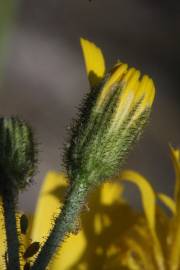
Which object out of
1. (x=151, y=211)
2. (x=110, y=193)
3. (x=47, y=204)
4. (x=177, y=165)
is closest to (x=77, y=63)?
(x=110, y=193)

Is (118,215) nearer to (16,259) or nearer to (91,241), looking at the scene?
(91,241)

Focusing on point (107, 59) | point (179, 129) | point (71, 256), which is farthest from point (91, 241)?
point (107, 59)

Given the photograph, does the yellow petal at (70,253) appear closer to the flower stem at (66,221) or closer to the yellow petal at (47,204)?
the yellow petal at (47,204)

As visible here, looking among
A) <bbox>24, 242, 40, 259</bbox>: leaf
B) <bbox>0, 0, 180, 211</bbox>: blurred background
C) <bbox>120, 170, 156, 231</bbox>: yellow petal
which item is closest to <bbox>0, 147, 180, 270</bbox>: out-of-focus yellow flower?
<bbox>120, 170, 156, 231</bbox>: yellow petal

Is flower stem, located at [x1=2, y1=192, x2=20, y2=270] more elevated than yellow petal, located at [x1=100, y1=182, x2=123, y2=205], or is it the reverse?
flower stem, located at [x1=2, y1=192, x2=20, y2=270]

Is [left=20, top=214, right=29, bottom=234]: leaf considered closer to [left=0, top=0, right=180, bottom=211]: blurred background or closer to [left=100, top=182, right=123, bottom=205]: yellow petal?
[left=100, top=182, right=123, bottom=205]: yellow petal
